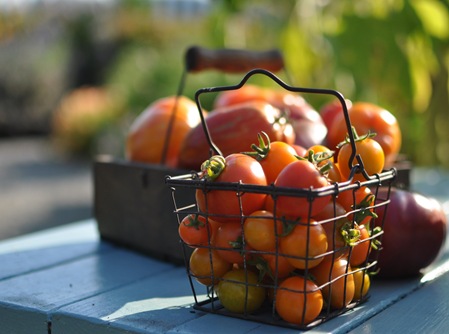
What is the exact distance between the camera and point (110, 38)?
41.8ft

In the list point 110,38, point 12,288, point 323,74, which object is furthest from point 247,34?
point 110,38

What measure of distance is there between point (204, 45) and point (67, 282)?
3875 mm

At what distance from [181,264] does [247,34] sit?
493 cm

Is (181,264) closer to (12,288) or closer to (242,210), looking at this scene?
(12,288)

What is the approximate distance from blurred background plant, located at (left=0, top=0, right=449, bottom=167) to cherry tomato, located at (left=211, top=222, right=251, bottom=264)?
2.80 feet

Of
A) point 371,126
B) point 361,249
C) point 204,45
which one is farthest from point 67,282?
point 204,45

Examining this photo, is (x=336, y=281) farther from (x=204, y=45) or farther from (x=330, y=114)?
(x=204, y=45)

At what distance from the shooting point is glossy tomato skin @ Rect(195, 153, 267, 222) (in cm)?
107

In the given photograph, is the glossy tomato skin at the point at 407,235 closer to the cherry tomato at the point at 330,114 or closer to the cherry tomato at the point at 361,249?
the cherry tomato at the point at 361,249

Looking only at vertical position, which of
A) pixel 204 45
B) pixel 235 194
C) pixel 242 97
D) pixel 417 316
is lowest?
pixel 417 316

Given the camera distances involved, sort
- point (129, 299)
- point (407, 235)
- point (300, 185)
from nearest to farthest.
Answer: point (300, 185) < point (129, 299) < point (407, 235)

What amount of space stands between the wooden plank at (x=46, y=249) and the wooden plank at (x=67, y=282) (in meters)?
0.04

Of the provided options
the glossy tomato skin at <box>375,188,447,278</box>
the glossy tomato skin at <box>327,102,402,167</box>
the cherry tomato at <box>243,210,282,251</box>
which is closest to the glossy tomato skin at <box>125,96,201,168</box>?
the glossy tomato skin at <box>327,102,402,167</box>

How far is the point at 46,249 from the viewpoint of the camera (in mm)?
1666
